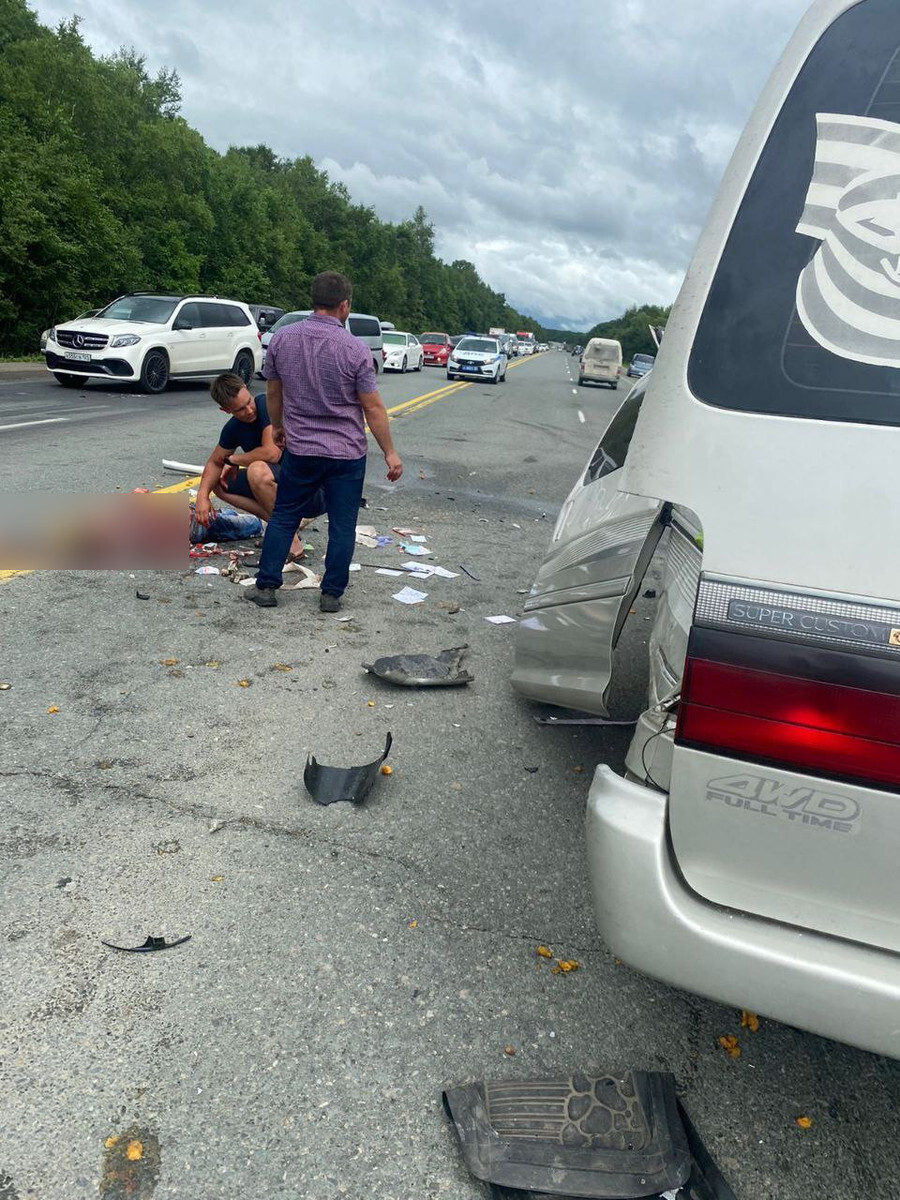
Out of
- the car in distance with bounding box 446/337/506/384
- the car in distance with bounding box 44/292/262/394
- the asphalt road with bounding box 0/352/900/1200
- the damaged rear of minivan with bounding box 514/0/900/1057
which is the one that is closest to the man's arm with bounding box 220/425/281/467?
the asphalt road with bounding box 0/352/900/1200

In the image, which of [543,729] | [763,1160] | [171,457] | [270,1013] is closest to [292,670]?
[543,729]

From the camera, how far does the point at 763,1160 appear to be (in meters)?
2.00

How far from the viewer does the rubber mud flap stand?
6.15 feet

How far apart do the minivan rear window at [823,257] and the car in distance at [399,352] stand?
103 ft

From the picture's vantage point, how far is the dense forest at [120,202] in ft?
76.5

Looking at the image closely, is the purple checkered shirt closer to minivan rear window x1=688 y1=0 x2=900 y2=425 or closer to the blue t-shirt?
the blue t-shirt

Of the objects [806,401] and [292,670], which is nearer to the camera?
[806,401]

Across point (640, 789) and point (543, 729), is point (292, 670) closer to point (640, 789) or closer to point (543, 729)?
point (543, 729)

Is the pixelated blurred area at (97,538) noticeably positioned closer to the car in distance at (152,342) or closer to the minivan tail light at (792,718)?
the minivan tail light at (792,718)

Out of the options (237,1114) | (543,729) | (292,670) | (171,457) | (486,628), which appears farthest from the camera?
(171,457)

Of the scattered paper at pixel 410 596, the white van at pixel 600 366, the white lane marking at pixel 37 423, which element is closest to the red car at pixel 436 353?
the white van at pixel 600 366

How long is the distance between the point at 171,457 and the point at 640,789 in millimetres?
8779

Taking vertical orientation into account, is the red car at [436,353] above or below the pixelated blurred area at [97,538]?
above

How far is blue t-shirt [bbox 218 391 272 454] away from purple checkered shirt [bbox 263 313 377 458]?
909mm
